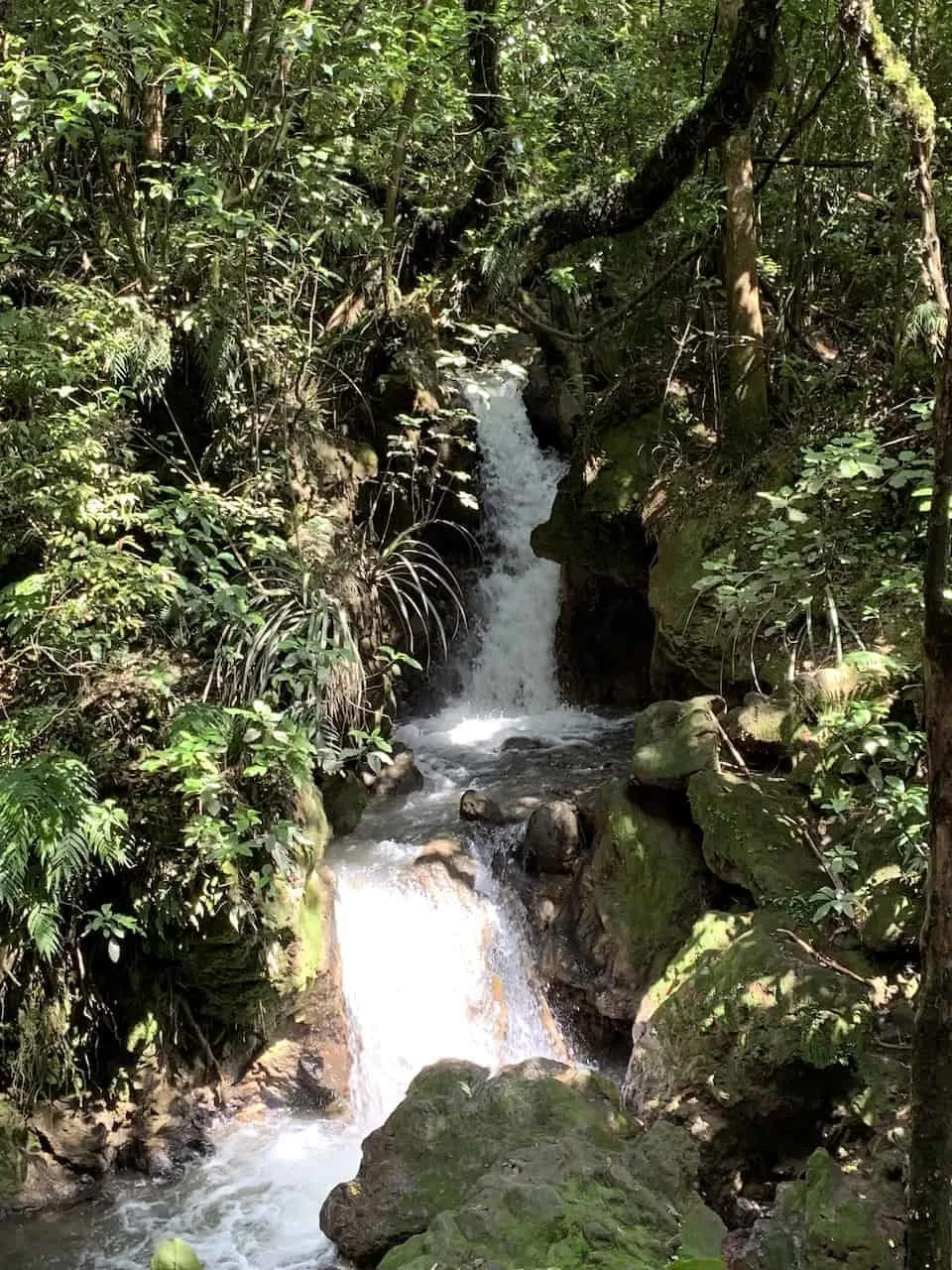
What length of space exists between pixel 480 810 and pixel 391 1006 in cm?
150

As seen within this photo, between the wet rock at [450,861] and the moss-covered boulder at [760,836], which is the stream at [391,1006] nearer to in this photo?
the wet rock at [450,861]

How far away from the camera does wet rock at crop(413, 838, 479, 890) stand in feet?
20.1

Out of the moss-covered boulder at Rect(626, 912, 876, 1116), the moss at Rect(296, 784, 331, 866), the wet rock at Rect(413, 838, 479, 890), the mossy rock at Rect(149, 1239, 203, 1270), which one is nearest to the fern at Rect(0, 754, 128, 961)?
the moss at Rect(296, 784, 331, 866)

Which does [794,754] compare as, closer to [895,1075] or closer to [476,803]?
[895,1075]

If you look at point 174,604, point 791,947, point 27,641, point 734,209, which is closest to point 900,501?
point 734,209

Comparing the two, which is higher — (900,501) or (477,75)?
(477,75)

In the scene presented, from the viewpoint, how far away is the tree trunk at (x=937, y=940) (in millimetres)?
2164

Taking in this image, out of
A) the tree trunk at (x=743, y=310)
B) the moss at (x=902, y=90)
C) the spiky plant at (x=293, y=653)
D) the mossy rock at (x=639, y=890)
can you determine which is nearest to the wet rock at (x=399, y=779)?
the spiky plant at (x=293, y=653)

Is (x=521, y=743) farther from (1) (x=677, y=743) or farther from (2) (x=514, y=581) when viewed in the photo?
(1) (x=677, y=743)

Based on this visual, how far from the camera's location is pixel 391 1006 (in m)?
5.71

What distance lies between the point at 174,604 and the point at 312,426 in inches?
86.0

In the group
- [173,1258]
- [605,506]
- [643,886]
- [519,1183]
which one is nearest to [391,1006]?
[643,886]

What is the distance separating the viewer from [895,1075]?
381cm

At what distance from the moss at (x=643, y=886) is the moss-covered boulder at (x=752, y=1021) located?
0.60 meters
